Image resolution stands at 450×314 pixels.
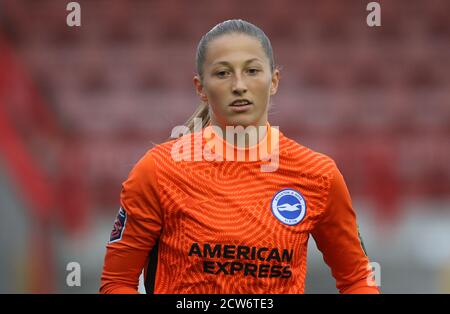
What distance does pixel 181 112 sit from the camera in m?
6.85

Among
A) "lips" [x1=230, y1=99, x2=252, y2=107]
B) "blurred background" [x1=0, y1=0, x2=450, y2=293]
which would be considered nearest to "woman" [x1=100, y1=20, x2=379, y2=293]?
"lips" [x1=230, y1=99, x2=252, y2=107]

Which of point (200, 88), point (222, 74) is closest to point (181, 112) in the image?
point (200, 88)

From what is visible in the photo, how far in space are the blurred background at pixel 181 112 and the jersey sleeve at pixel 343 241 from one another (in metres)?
2.75

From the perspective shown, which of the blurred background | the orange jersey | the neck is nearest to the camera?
the orange jersey

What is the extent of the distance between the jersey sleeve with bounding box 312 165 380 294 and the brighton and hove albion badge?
0.23ft

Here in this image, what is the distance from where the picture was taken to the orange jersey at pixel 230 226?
202 cm

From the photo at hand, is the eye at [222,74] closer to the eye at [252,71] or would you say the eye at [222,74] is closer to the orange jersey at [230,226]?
the eye at [252,71]

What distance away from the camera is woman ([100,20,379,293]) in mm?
2029

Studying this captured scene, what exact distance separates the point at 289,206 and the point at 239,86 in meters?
0.31

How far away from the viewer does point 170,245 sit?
6.77 ft

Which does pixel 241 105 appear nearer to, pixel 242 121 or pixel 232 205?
pixel 242 121

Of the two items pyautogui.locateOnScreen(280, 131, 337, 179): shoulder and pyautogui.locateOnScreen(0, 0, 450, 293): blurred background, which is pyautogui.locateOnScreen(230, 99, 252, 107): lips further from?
pyautogui.locateOnScreen(0, 0, 450, 293): blurred background

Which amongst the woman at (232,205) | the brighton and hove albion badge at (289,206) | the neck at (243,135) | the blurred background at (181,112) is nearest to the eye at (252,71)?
the woman at (232,205)
